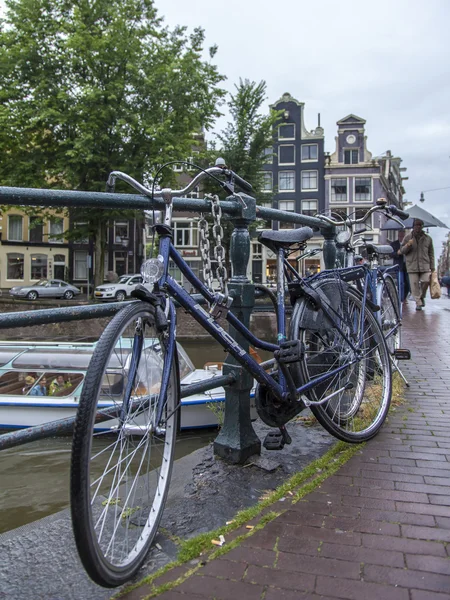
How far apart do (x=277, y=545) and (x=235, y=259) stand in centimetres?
147

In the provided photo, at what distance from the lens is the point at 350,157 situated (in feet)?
150

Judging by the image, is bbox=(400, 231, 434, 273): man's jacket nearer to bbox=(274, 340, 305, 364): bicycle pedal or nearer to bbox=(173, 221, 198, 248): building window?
bbox=(274, 340, 305, 364): bicycle pedal

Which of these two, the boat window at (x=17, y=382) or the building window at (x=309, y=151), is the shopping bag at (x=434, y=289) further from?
the building window at (x=309, y=151)

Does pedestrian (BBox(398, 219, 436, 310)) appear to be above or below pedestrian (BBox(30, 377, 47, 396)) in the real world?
above

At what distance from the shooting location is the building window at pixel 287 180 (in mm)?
45469

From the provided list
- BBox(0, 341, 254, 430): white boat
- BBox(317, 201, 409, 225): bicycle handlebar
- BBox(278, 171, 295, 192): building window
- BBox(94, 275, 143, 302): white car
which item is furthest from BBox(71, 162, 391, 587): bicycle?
BBox(278, 171, 295, 192): building window

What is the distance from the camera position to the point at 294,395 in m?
2.68

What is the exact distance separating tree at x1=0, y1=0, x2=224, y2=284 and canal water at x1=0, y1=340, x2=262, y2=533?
48.7 ft

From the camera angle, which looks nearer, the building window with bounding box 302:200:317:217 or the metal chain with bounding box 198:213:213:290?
the metal chain with bounding box 198:213:213:290

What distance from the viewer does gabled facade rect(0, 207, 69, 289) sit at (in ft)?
138

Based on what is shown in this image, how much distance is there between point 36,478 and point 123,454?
168 inches

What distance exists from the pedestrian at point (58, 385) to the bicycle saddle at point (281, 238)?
19.6 ft

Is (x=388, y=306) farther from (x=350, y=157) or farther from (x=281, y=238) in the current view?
(x=350, y=157)

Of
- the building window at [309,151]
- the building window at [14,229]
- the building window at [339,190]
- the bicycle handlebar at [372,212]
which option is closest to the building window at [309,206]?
the building window at [339,190]
